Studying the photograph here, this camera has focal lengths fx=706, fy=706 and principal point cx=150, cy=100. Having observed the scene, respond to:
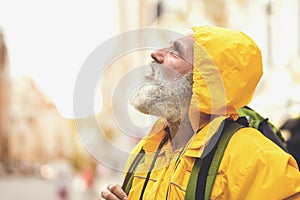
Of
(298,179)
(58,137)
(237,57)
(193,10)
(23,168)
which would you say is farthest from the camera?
(58,137)

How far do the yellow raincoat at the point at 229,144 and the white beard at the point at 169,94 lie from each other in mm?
76

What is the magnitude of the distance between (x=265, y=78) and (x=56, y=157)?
33.5 m

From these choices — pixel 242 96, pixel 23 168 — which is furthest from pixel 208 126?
pixel 23 168

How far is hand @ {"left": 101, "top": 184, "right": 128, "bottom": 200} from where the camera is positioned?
303 centimetres

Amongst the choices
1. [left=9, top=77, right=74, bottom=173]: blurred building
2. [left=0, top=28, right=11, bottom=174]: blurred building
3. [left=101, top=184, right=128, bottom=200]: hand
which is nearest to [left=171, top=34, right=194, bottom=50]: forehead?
[left=101, top=184, right=128, bottom=200]: hand

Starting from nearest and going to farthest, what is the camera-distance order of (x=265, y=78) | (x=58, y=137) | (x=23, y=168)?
(x=265, y=78), (x=23, y=168), (x=58, y=137)

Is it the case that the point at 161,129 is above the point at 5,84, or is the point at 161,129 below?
above

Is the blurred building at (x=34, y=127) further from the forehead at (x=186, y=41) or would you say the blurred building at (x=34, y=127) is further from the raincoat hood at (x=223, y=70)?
the raincoat hood at (x=223, y=70)

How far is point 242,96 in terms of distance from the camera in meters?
2.86

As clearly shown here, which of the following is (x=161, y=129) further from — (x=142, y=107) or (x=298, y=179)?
(x=298, y=179)

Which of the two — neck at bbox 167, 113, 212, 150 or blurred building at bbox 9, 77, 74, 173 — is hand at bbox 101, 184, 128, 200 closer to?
neck at bbox 167, 113, 212, 150

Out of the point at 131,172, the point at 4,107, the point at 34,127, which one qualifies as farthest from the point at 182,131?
the point at 34,127

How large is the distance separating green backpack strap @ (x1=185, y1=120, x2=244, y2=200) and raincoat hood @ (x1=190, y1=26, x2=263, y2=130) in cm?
15

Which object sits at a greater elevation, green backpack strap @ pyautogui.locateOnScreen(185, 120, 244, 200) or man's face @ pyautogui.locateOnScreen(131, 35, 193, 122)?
man's face @ pyautogui.locateOnScreen(131, 35, 193, 122)
